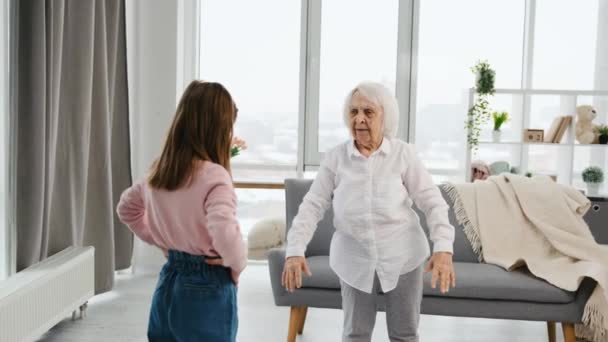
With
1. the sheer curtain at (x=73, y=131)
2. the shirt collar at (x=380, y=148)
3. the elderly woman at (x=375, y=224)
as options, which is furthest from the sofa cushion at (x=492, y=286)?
the sheer curtain at (x=73, y=131)

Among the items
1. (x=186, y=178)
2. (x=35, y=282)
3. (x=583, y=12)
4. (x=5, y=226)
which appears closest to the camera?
(x=186, y=178)

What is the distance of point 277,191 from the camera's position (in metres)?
5.92

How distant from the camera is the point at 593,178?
200 inches

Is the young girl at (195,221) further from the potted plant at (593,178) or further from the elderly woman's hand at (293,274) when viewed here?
the potted plant at (593,178)

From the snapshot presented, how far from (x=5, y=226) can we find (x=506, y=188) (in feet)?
8.25

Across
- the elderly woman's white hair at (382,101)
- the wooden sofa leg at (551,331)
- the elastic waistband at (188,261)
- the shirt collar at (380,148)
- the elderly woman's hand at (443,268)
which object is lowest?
the wooden sofa leg at (551,331)

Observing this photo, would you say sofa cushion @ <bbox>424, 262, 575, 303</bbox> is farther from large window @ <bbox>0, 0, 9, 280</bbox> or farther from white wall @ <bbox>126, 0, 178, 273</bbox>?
white wall @ <bbox>126, 0, 178, 273</bbox>

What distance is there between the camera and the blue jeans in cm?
194

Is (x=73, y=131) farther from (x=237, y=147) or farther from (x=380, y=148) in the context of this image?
(x=380, y=148)

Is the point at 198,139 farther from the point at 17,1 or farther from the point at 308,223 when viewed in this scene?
the point at 17,1

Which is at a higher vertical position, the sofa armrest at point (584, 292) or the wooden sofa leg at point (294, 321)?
the sofa armrest at point (584, 292)

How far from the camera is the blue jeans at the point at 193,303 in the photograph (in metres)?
1.94

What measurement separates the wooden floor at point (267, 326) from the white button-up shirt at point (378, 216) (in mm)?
1478

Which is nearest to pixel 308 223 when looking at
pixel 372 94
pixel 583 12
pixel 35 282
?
pixel 372 94
